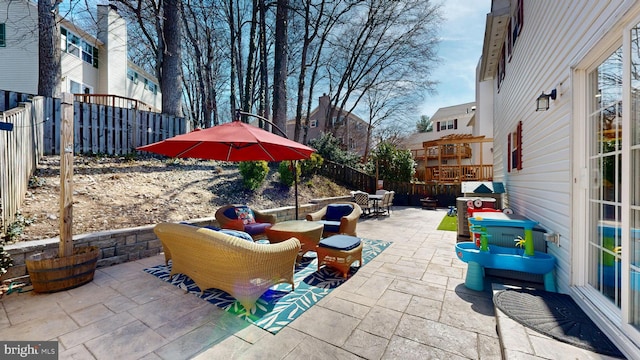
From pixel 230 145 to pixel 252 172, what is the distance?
8.07 feet

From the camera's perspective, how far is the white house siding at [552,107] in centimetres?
254

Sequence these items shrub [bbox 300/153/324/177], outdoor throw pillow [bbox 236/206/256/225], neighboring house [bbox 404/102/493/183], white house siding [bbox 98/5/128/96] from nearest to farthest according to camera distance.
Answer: outdoor throw pillow [bbox 236/206/256/225], shrub [bbox 300/153/324/177], neighboring house [bbox 404/102/493/183], white house siding [bbox 98/5/128/96]

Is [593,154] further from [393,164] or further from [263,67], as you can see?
[263,67]

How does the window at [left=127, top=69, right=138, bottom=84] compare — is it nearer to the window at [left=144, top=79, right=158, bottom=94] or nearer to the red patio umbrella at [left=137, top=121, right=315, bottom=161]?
the window at [left=144, top=79, right=158, bottom=94]

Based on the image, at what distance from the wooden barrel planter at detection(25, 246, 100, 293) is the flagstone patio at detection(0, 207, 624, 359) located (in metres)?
0.10

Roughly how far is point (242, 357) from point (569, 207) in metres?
3.46

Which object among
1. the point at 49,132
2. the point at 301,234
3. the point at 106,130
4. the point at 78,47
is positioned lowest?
the point at 301,234

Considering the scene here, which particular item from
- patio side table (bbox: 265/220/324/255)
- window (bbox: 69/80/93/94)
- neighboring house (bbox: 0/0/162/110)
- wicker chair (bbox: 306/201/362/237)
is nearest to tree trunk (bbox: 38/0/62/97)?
neighboring house (bbox: 0/0/162/110)

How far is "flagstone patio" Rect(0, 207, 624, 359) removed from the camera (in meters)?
2.04

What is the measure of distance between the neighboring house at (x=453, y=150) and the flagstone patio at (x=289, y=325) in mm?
10336

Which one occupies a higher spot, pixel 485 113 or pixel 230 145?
pixel 485 113

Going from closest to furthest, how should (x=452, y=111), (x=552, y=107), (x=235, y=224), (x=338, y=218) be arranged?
(x=552, y=107) → (x=235, y=224) → (x=338, y=218) → (x=452, y=111)

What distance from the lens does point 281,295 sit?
3.12 meters

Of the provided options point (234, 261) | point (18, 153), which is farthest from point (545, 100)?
point (18, 153)
